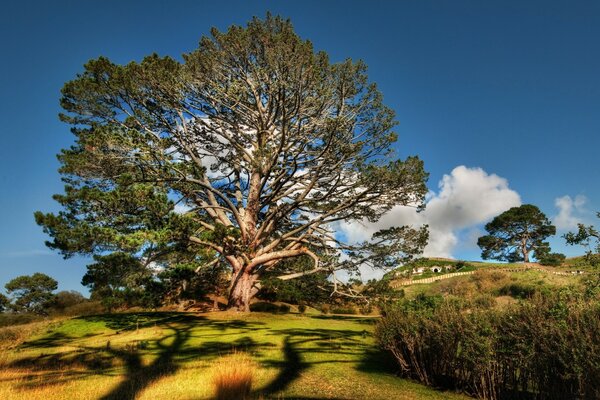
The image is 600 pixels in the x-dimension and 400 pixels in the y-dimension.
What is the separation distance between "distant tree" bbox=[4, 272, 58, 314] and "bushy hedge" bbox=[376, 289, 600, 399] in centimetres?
3485

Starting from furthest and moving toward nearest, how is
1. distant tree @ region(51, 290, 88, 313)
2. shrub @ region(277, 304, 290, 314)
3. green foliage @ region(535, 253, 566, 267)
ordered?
green foliage @ region(535, 253, 566, 267) < distant tree @ region(51, 290, 88, 313) < shrub @ region(277, 304, 290, 314)

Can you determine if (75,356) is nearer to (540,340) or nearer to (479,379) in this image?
(479,379)

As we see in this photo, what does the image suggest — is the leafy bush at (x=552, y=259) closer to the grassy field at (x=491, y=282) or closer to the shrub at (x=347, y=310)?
the grassy field at (x=491, y=282)

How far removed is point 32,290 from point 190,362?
33.2 metres

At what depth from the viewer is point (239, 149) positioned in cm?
1889

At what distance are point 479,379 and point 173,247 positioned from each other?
12379 mm

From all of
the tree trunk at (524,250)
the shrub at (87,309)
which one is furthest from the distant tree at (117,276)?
the tree trunk at (524,250)

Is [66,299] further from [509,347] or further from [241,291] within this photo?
[509,347]

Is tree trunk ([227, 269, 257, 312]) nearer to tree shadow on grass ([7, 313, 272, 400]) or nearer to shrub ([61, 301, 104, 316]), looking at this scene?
tree shadow on grass ([7, 313, 272, 400])

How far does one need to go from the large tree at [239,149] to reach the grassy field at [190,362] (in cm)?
342

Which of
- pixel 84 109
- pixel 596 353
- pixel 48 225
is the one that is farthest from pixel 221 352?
pixel 84 109

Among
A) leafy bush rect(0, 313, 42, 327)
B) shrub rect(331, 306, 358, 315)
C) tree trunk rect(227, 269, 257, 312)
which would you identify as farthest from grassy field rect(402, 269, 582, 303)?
leafy bush rect(0, 313, 42, 327)

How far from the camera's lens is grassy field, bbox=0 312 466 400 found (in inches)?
250

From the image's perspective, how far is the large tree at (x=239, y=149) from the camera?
594 inches
